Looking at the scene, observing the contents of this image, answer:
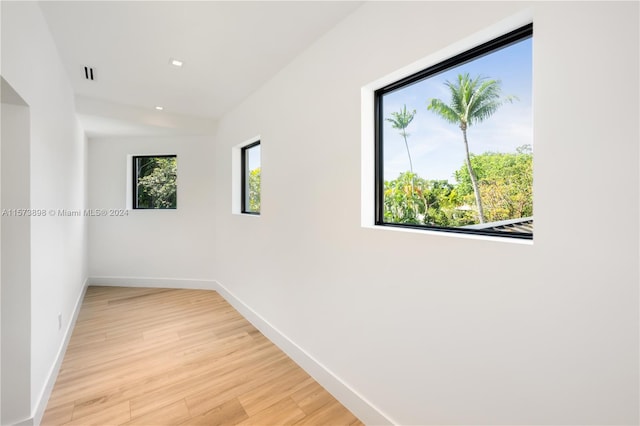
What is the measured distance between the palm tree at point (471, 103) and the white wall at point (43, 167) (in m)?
2.08

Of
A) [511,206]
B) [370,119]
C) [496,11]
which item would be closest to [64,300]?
[370,119]

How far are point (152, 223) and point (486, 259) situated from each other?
4.86 meters

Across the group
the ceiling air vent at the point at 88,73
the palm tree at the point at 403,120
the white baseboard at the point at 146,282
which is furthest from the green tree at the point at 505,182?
the white baseboard at the point at 146,282

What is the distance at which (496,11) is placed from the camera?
3.94ft

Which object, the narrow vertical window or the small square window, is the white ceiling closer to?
the narrow vertical window

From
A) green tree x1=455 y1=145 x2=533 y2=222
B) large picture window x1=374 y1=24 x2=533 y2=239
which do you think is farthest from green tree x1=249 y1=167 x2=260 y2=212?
green tree x1=455 y1=145 x2=533 y2=222

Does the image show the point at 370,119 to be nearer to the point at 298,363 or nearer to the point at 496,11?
the point at 496,11

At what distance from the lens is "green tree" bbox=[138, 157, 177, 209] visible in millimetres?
4820

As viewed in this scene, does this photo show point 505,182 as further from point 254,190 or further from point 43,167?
Result: point 254,190

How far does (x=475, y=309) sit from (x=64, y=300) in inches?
127

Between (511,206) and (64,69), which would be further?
(64,69)

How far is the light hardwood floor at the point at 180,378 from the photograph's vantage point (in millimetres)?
1855

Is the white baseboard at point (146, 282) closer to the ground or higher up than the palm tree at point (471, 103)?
closer to the ground

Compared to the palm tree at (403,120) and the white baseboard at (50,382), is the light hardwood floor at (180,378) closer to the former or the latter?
the white baseboard at (50,382)
